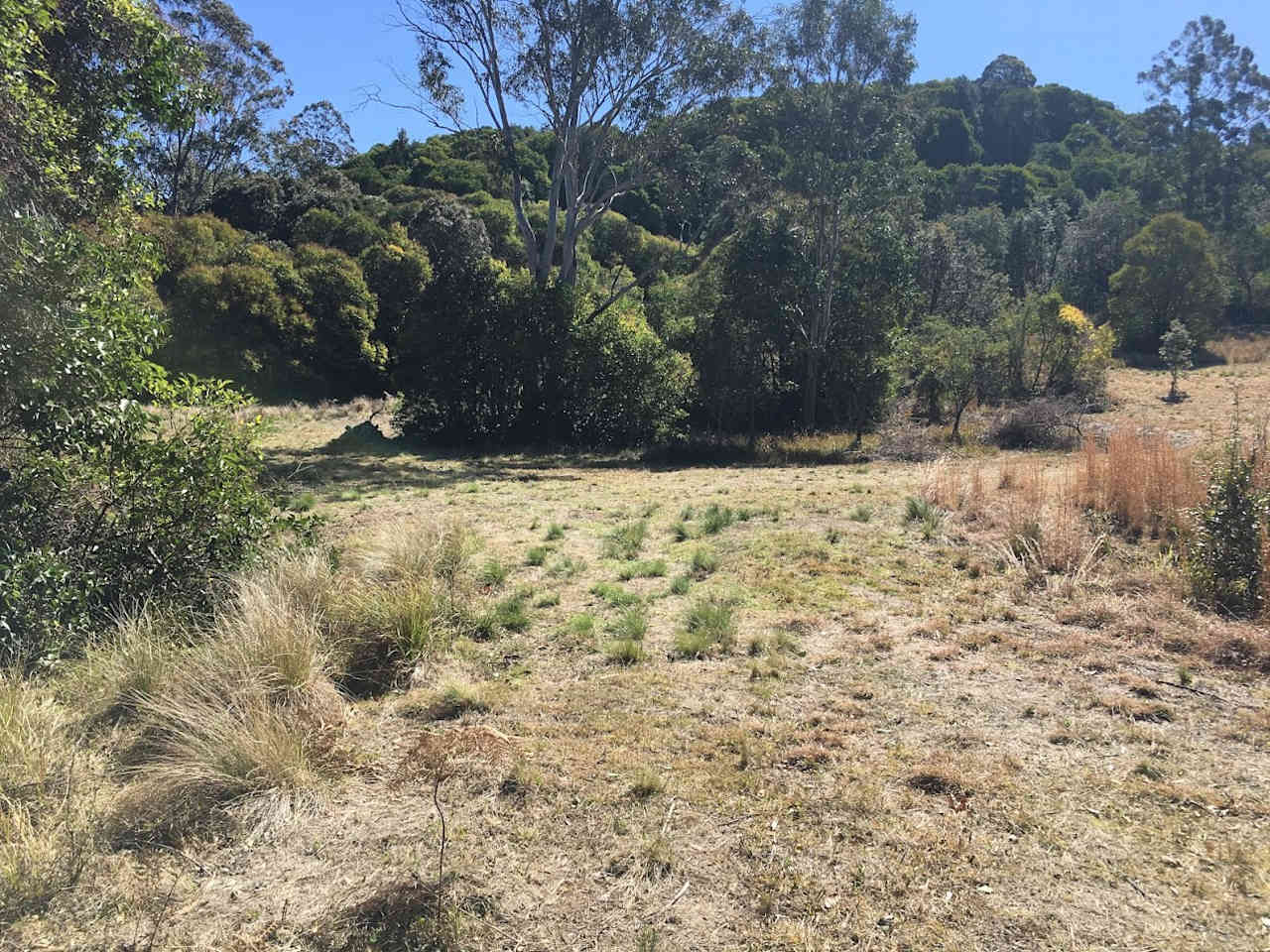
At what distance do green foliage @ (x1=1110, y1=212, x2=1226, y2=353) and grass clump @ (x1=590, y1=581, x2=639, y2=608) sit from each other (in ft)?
127

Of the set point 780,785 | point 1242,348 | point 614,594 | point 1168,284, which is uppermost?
point 1168,284

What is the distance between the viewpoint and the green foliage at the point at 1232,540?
17.7 feet

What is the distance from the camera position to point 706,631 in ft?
17.3

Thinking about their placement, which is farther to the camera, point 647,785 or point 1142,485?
point 1142,485

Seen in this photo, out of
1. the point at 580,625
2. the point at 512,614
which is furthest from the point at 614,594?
the point at 512,614

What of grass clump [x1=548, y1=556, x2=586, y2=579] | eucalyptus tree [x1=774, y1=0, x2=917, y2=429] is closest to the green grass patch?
grass clump [x1=548, y1=556, x2=586, y2=579]

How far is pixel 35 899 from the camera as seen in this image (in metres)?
2.74

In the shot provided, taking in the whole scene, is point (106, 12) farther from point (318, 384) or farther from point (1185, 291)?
point (1185, 291)

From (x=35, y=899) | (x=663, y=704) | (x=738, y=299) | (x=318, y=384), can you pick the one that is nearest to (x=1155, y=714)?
(x=663, y=704)

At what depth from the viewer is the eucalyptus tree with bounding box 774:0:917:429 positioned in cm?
1852

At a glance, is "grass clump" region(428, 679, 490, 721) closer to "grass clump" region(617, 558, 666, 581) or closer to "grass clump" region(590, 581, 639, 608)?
"grass clump" region(590, 581, 639, 608)

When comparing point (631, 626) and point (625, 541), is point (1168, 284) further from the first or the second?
point (631, 626)

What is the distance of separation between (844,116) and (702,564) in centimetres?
1601

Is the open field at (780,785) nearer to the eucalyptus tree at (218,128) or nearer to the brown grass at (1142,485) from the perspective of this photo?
the brown grass at (1142,485)
